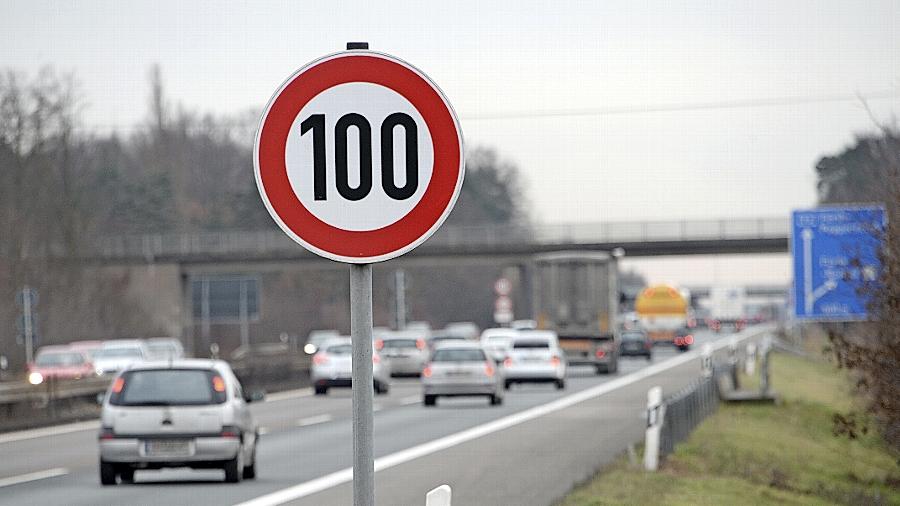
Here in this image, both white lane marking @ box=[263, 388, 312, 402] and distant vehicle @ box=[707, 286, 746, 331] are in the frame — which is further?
distant vehicle @ box=[707, 286, 746, 331]

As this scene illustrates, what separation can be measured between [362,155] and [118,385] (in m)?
14.9

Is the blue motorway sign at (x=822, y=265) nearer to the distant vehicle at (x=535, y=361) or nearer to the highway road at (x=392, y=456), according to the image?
the highway road at (x=392, y=456)

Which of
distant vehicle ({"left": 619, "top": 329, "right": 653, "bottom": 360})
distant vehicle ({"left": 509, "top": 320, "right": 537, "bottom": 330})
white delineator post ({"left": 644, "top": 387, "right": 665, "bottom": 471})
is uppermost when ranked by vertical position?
white delineator post ({"left": 644, "top": 387, "right": 665, "bottom": 471})

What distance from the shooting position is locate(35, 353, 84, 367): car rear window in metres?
48.7

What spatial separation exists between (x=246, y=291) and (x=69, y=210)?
1441 cm

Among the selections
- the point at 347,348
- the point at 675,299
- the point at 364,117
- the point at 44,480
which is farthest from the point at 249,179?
the point at 364,117

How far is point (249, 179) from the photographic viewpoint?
440 feet

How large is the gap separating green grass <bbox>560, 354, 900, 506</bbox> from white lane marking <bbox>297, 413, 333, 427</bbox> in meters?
7.27

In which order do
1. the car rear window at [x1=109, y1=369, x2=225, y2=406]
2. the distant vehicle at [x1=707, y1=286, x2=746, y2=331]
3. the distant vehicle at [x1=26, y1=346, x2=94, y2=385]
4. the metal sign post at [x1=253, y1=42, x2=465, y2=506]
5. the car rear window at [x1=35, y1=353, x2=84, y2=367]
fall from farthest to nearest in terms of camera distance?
the distant vehicle at [x1=707, y1=286, x2=746, y2=331] < the car rear window at [x1=35, y1=353, x2=84, y2=367] < the distant vehicle at [x1=26, y1=346, x2=94, y2=385] < the car rear window at [x1=109, y1=369, x2=225, y2=406] < the metal sign post at [x1=253, y1=42, x2=465, y2=506]

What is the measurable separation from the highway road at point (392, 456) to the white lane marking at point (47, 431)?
26 millimetres

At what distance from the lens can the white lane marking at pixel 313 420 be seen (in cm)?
3291

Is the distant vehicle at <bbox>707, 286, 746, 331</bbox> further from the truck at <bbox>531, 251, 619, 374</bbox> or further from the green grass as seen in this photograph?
the green grass

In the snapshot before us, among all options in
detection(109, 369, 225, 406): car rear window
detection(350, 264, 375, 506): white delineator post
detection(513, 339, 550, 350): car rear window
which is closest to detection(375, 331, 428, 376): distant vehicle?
detection(513, 339, 550, 350): car rear window

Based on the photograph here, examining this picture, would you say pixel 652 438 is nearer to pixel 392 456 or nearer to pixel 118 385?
pixel 392 456
